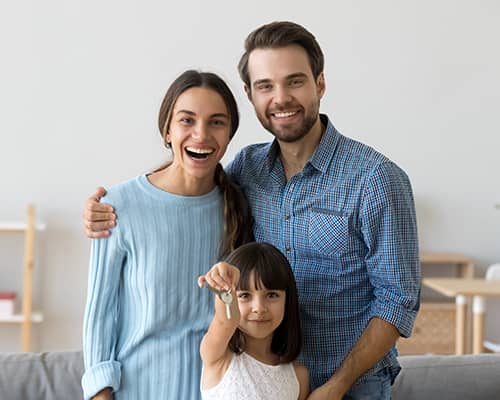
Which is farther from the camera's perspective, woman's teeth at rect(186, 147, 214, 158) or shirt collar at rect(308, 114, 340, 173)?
shirt collar at rect(308, 114, 340, 173)

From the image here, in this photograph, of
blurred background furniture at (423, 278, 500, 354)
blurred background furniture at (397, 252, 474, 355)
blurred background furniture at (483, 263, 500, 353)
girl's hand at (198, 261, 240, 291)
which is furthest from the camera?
blurred background furniture at (483, 263, 500, 353)

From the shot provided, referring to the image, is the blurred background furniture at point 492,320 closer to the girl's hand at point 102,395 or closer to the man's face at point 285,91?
the man's face at point 285,91

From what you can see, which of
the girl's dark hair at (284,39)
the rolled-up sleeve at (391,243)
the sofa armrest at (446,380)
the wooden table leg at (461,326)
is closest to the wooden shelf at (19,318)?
the wooden table leg at (461,326)

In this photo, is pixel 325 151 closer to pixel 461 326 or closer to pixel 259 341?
pixel 259 341

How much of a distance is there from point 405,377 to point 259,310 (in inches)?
32.5

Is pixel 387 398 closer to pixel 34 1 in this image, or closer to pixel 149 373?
pixel 149 373

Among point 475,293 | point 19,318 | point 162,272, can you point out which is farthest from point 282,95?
point 19,318

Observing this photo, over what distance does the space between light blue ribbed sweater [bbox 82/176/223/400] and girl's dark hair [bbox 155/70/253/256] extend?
9 cm

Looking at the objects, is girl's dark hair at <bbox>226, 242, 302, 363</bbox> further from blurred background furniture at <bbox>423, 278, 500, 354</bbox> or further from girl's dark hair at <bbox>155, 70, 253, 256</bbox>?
blurred background furniture at <bbox>423, 278, 500, 354</bbox>

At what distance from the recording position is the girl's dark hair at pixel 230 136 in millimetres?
1886

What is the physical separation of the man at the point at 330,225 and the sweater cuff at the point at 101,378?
297 millimetres

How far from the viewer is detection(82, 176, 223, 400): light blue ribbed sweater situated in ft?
6.14

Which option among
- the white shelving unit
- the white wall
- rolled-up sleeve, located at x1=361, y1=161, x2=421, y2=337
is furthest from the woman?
the white wall

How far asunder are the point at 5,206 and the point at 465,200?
2639 mm
